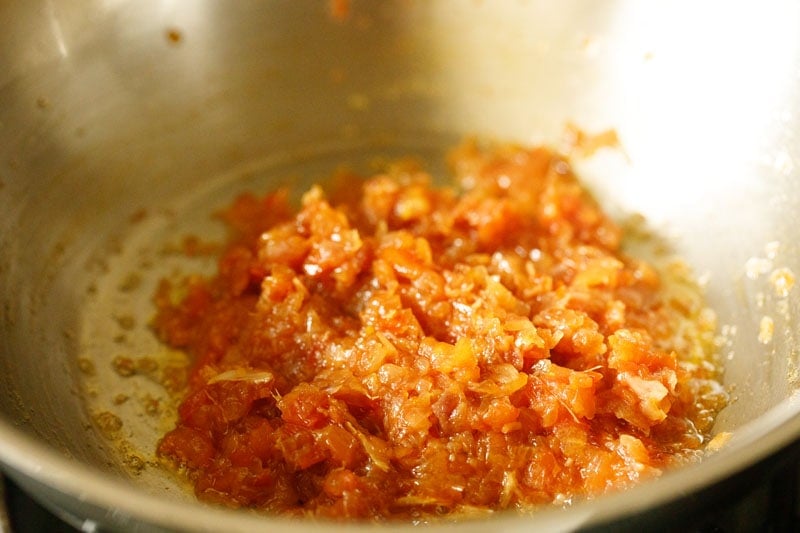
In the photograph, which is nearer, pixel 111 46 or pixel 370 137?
pixel 111 46

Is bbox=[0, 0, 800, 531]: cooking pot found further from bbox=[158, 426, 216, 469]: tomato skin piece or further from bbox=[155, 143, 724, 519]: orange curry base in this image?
bbox=[155, 143, 724, 519]: orange curry base

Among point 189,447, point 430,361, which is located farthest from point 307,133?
point 189,447

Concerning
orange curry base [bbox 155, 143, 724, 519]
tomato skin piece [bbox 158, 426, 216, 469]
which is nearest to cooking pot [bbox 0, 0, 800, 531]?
tomato skin piece [bbox 158, 426, 216, 469]

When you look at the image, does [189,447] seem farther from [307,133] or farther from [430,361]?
[307,133]

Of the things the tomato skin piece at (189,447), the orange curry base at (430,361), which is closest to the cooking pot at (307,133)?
the tomato skin piece at (189,447)

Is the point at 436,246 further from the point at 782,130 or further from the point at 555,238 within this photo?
the point at 782,130

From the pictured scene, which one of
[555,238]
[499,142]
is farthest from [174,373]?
[499,142]
